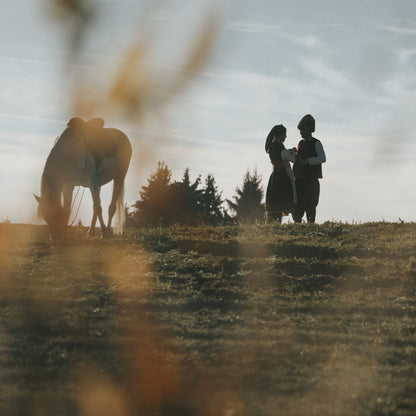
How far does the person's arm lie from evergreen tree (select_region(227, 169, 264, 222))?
168 ft

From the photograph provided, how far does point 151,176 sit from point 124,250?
37140mm

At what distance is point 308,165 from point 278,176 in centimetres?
73

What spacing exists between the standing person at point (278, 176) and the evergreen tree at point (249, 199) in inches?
2002

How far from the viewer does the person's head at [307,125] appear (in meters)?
15.3

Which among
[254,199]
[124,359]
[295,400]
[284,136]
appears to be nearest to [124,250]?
[284,136]

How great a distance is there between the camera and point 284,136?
51.4ft

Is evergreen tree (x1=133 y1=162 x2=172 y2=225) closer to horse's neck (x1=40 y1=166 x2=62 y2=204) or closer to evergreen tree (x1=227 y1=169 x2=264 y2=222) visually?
evergreen tree (x1=227 y1=169 x2=264 y2=222)

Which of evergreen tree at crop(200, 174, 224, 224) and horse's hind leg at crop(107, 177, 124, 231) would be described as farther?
evergreen tree at crop(200, 174, 224, 224)

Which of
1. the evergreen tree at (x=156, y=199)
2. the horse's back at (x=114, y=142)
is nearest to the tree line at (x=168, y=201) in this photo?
the evergreen tree at (x=156, y=199)

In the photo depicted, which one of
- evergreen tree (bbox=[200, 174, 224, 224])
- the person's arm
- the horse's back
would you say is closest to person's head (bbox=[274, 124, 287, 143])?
the person's arm

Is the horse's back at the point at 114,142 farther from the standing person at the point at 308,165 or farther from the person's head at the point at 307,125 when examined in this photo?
the person's head at the point at 307,125

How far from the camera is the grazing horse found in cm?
1361

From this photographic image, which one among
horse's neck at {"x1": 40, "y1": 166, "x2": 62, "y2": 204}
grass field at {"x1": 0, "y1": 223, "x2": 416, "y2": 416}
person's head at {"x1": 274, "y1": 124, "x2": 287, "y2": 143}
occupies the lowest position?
grass field at {"x1": 0, "y1": 223, "x2": 416, "y2": 416}

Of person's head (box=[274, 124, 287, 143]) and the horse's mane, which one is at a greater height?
person's head (box=[274, 124, 287, 143])
